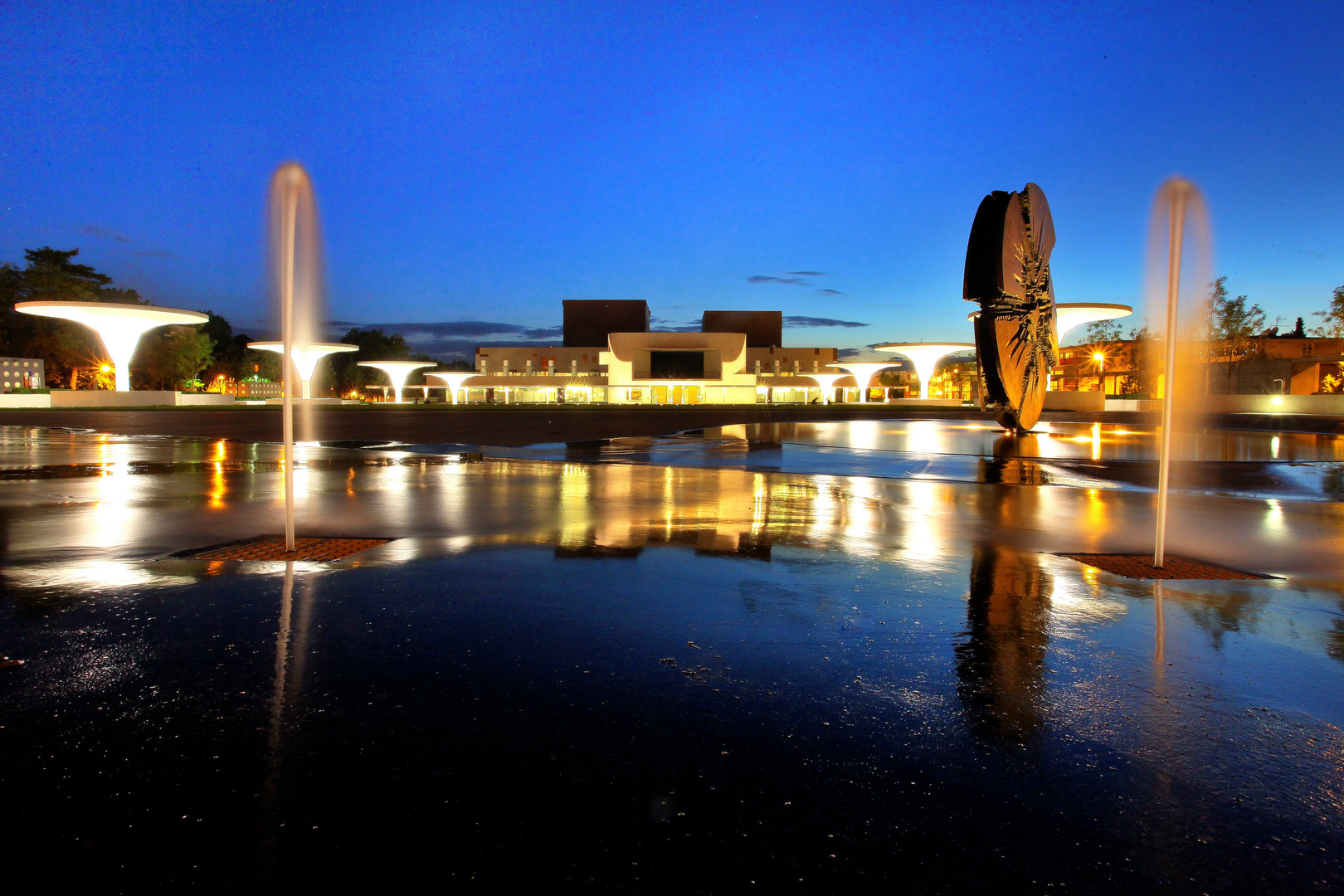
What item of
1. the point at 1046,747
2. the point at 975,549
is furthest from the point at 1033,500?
the point at 1046,747

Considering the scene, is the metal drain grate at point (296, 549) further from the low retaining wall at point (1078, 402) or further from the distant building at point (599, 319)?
the distant building at point (599, 319)

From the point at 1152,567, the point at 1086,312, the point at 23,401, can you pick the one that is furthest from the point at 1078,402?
the point at 23,401

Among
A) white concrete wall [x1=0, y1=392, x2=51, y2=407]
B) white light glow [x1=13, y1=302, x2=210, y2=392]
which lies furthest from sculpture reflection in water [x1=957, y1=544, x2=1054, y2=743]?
white concrete wall [x1=0, y1=392, x2=51, y2=407]

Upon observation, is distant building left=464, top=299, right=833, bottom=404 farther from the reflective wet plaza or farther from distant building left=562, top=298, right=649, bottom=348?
the reflective wet plaza

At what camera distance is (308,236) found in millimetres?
8000

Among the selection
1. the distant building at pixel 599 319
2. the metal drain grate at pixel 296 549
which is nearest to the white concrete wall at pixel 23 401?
the metal drain grate at pixel 296 549

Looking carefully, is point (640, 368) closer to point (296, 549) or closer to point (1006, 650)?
point (296, 549)

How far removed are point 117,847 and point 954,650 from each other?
3.77 meters

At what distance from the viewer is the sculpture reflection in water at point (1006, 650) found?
11.0 ft

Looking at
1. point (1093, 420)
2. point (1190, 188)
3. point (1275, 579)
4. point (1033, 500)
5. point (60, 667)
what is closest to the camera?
point (60, 667)

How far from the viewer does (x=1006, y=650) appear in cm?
424

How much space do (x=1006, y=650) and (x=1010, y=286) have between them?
18819mm

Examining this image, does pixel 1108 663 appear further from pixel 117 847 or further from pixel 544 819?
pixel 117 847

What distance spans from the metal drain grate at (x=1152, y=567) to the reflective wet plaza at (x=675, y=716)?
275mm
